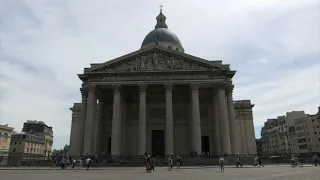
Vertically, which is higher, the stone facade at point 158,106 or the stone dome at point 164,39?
the stone dome at point 164,39

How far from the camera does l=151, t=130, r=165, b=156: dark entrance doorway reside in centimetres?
4194

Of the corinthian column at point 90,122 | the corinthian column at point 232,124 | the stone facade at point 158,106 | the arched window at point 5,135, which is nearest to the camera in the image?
the corinthian column at point 90,122

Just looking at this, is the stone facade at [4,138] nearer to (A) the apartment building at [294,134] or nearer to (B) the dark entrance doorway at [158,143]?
(B) the dark entrance doorway at [158,143]

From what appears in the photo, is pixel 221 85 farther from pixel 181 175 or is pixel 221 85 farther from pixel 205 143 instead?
pixel 181 175

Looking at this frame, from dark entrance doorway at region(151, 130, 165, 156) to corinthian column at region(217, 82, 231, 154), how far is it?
929cm

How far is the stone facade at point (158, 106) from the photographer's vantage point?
121ft

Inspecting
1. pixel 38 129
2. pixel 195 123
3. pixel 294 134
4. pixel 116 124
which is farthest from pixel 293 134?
pixel 38 129

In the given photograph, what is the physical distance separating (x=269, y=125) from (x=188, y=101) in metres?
74.6

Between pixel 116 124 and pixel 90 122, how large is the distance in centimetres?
342

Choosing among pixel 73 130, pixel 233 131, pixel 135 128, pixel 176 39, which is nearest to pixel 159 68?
pixel 135 128

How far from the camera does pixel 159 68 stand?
38531 millimetres

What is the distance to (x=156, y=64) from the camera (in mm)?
38719

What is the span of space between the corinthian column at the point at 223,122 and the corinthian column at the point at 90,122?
54.2 feet

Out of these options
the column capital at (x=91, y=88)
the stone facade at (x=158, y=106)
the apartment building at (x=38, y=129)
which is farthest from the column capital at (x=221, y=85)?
the apartment building at (x=38, y=129)
